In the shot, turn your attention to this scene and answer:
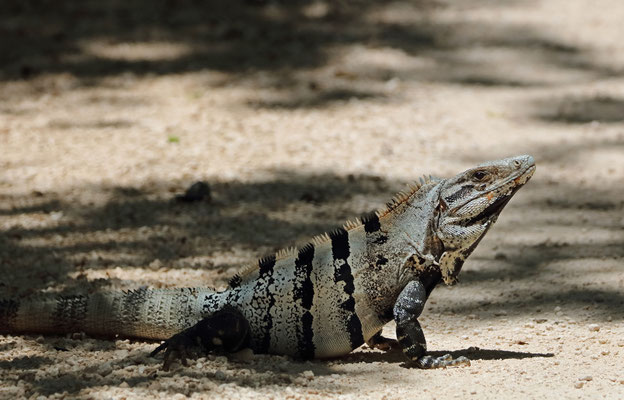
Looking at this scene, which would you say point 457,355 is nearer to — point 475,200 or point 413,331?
point 413,331

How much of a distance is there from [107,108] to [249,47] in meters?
2.09

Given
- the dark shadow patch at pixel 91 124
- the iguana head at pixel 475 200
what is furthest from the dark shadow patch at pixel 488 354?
the dark shadow patch at pixel 91 124

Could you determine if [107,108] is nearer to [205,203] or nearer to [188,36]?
[188,36]

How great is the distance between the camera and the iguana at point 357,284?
479cm

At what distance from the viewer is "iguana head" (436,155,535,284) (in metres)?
4.79

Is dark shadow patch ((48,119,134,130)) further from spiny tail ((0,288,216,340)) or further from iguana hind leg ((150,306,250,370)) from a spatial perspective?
iguana hind leg ((150,306,250,370))

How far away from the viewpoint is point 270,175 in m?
8.46

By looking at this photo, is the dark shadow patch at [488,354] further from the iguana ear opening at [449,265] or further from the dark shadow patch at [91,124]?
the dark shadow patch at [91,124]

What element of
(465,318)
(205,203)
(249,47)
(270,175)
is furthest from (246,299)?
(249,47)

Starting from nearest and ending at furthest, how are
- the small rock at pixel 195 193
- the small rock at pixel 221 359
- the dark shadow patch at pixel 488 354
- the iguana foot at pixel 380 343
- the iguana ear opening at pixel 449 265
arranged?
the small rock at pixel 221 359 < the iguana ear opening at pixel 449 265 < the dark shadow patch at pixel 488 354 < the iguana foot at pixel 380 343 < the small rock at pixel 195 193

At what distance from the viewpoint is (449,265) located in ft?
16.0

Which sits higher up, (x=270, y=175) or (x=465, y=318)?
(x=270, y=175)

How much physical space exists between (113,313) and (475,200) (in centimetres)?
207

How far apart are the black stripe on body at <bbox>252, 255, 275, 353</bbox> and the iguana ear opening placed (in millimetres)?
922
